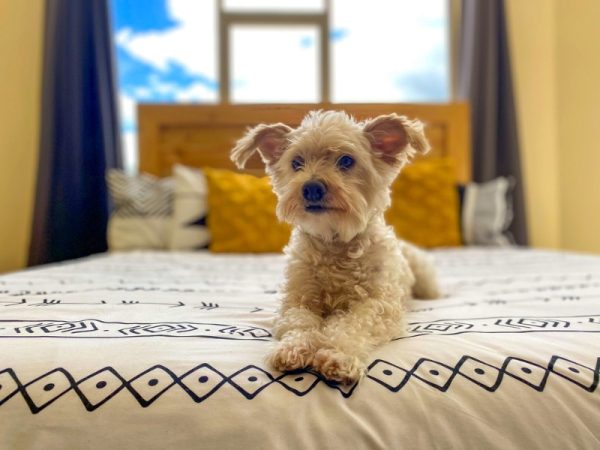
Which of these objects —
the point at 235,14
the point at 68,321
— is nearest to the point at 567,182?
the point at 235,14

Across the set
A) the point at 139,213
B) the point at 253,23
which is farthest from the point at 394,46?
the point at 139,213

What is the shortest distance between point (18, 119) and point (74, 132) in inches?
11.8

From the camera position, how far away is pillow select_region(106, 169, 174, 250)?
8.04 feet

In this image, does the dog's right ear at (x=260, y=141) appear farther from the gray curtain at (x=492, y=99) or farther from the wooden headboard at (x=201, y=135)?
the gray curtain at (x=492, y=99)

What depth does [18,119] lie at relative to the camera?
2.72 meters

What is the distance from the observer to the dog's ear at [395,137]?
38.0 inches

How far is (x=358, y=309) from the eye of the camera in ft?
3.14

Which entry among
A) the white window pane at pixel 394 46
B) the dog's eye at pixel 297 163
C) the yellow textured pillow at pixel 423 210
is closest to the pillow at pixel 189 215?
the yellow textured pillow at pixel 423 210

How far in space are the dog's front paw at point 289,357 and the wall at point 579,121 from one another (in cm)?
306

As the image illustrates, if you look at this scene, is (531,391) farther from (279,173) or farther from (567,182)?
(567,182)

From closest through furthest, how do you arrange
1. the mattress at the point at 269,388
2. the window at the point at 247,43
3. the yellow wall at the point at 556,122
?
the mattress at the point at 269,388
the yellow wall at the point at 556,122
the window at the point at 247,43

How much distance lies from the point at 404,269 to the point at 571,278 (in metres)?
0.64

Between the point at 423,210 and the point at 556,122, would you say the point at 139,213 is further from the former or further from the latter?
the point at 556,122

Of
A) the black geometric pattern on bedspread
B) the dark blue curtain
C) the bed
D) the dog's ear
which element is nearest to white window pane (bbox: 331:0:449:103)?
the dark blue curtain
